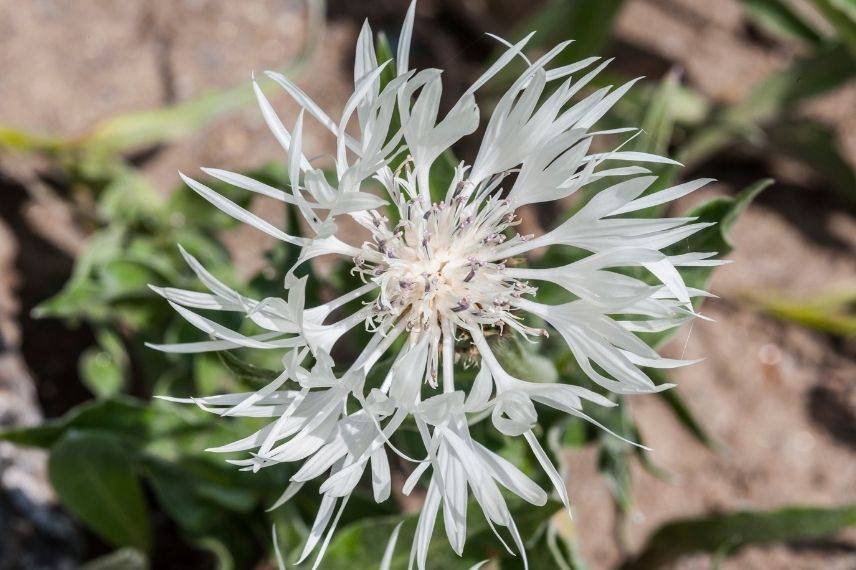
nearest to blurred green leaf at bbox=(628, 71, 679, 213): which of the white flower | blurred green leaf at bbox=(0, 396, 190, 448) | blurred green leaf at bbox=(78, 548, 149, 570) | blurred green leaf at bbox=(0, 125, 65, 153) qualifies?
the white flower

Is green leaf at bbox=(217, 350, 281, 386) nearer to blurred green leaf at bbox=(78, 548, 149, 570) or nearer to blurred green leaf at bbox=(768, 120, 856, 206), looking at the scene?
blurred green leaf at bbox=(78, 548, 149, 570)

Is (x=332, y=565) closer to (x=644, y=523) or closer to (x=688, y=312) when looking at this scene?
(x=688, y=312)

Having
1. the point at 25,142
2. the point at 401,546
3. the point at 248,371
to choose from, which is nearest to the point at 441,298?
the point at 248,371

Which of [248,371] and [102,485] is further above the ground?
[248,371]

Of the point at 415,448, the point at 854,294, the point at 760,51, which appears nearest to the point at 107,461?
the point at 415,448

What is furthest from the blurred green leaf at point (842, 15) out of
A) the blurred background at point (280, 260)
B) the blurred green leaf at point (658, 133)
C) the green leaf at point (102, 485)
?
the green leaf at point (102, 485)

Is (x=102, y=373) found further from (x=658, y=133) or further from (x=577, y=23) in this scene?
(x=577, y=23)

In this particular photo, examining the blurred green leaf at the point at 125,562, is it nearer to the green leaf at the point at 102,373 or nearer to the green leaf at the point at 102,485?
the green leaf at the point at 102,485
